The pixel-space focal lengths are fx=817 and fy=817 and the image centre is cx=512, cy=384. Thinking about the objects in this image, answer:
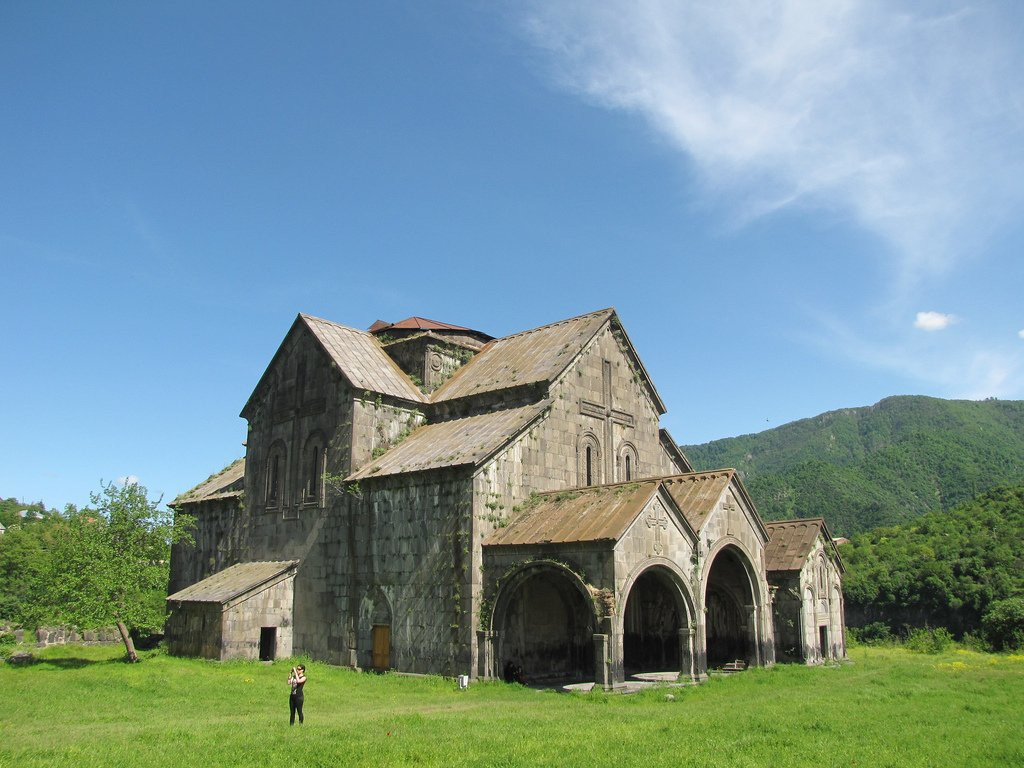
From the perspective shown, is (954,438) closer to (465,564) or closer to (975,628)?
(975,628)

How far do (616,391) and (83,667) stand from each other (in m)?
18.8

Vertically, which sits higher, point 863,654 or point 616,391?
point 616,391

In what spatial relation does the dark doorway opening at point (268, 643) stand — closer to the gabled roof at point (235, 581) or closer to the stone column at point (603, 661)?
the gabled roof at point (235, 581)

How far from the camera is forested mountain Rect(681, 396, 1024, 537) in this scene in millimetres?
99938

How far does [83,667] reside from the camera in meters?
24.9

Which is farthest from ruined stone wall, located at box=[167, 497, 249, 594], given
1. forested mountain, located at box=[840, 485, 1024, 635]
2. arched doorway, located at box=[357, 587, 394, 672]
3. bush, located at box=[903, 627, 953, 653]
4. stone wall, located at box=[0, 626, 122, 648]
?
forested mountain, located at box=[840, 485, 1024, 635]

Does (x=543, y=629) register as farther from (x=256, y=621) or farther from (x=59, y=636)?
(x=59, y=636)

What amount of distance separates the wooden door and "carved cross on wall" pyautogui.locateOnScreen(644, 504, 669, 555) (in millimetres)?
8419

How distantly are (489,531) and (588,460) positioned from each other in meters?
5.21

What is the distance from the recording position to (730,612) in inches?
995

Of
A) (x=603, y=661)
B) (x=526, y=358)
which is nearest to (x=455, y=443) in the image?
(x=526, y=358)

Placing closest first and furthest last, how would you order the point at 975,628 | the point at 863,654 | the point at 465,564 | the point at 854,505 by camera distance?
1. the point at 465,564
2. the point at 863,654
3. the point at 975,628
4. the point at 854,505

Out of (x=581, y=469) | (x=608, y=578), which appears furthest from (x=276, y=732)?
(x=581, y=469)

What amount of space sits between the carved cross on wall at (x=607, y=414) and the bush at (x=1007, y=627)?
69.9ft
